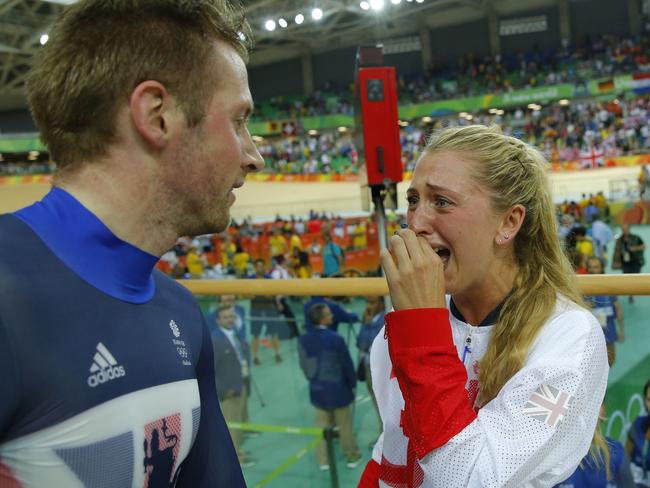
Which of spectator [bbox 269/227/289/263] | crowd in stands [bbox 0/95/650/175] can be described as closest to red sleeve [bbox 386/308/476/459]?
spectator [bbox 269/227/289/263]

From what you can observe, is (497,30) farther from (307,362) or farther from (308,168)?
(307,362)

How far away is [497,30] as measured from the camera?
33.3 m

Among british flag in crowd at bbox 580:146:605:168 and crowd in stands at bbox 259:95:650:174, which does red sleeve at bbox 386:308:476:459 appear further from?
british flag in crowd at bbox 580:146:605:168

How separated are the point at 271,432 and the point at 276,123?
3240 centimetres

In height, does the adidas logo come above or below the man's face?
below

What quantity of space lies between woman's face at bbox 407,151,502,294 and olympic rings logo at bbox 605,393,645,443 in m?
1.17

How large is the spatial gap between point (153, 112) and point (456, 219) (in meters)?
0.72

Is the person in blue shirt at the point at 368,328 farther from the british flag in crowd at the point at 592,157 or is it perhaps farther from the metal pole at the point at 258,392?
the british flag in crowd at the point at 592,157

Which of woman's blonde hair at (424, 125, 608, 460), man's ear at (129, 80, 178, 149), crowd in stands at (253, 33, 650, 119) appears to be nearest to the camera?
man's ear at (129, 80, 178, 149)

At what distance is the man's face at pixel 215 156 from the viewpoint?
100 centimetres

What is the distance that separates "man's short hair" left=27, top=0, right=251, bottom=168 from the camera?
36.9 inches

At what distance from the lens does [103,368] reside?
885mm

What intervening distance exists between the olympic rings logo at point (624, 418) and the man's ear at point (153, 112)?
6.36 feet

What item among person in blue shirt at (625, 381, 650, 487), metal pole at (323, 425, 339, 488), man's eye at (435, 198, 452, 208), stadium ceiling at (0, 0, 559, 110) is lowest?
metal pole at (323, 425, 339, 488)
